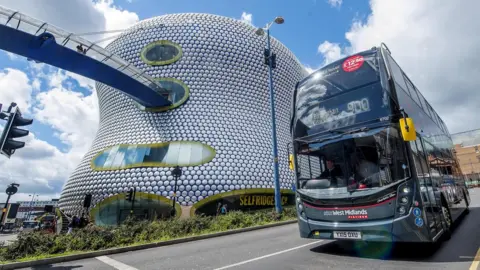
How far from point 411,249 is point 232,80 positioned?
23271mm

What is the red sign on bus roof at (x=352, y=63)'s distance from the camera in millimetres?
5703

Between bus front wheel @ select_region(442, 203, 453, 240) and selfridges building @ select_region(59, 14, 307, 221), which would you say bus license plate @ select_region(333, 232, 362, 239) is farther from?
selfridges building @ select_region(59, 14, 307, 221)

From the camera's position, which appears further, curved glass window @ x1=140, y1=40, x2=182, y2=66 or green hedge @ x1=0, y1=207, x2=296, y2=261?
curved glass window @ x1=140, y1=40, x2=182, y2=66

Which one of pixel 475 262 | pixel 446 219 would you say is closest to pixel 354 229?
pixel 475 262

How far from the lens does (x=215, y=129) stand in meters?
24.2

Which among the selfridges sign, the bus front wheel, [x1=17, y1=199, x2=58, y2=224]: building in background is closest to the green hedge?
the selfridges sign

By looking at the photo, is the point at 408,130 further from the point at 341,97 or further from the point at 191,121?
the point at 191,121

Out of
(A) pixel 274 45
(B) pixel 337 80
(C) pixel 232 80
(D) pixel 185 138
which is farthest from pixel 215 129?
(B) pixel 337 80

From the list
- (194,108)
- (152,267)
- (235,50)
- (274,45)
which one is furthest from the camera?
(274,45)

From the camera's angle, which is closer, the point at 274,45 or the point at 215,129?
the point at 215,129

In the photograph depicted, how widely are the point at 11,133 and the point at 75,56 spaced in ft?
53.7

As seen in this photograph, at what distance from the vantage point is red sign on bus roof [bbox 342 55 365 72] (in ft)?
18.7

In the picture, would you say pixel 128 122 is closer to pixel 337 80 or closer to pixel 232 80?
pixel 232 80

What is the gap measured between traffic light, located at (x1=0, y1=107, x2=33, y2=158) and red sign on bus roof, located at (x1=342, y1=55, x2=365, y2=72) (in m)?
7.23
